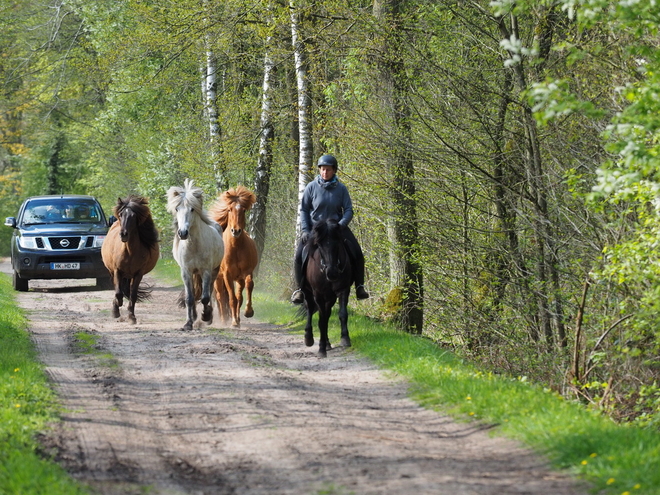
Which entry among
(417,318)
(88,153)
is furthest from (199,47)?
(88,153)

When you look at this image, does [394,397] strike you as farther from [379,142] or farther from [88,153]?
[88,153]

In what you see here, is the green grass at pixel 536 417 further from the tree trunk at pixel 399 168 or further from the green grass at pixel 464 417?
the tree trunk at pixel 399 168

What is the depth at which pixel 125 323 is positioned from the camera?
15281mm

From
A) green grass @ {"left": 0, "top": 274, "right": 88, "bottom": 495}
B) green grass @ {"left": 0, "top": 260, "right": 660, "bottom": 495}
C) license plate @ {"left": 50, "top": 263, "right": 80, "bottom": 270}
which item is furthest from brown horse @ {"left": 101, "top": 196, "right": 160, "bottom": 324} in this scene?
license plate @ {"left": 50, "top": 263, "right": 80, "bottom": 270}

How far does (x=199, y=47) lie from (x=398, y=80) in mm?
8874

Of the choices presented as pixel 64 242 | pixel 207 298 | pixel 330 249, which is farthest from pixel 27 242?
pixel 330 249

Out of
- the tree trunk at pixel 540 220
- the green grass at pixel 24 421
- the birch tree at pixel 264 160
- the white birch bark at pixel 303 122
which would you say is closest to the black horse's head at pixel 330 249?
the tree trunk at pixel 540 220

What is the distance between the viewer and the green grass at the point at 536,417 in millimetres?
5508

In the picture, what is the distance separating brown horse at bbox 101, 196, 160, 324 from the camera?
621 inches

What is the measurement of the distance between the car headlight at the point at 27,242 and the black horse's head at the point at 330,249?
11.9 metres

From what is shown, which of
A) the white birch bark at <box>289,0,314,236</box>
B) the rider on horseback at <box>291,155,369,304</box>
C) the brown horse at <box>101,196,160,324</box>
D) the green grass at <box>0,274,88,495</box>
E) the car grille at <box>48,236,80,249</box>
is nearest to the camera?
the green grass at <box>0,274,88,495</box>

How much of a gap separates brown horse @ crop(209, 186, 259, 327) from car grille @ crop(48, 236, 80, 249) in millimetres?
6871

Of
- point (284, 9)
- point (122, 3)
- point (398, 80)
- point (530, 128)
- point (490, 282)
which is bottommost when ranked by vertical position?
point (490, 282)

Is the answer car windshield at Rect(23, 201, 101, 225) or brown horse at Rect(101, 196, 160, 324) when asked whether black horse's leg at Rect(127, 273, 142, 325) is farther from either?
car windshield at Rect(23, 201, 101, 225)
